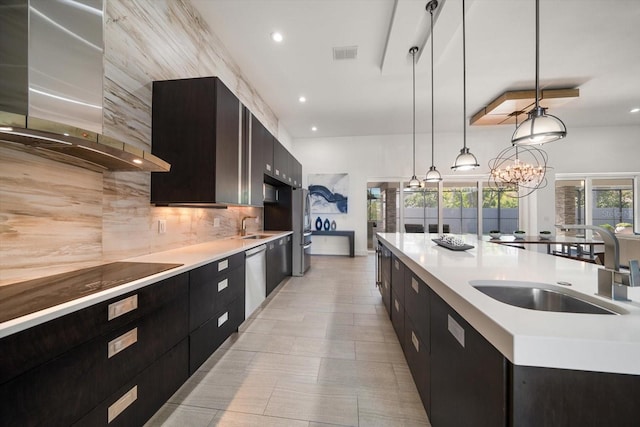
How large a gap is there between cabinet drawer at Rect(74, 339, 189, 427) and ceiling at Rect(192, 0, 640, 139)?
3208 millimetres

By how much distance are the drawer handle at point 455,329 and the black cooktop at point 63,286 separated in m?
1.49

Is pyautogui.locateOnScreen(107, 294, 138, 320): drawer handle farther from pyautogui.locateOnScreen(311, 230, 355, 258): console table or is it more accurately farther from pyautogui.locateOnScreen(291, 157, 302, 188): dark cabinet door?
pyautogui.locateOnScreen(311, 230, 355, 258): console table

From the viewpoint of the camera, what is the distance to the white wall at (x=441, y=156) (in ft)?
19.8

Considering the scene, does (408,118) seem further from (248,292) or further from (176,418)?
(176,418)

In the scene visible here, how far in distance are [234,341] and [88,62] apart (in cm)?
224

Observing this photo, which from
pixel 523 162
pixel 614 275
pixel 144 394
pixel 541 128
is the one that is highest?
pixel 523 162

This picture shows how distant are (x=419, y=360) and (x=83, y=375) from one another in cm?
164

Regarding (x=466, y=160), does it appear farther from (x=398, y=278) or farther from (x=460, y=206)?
(x=460, y=206)

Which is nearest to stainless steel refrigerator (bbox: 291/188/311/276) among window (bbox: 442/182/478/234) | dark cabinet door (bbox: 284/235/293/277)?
dark cabinet door (bbox: 284/235/293/277)

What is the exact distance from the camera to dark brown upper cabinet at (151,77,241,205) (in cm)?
198

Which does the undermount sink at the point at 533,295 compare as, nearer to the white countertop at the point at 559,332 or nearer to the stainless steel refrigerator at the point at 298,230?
the white countertop at the point at 559,332

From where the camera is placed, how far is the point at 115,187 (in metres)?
1.66

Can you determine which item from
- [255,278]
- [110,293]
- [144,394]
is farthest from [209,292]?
[255,278]

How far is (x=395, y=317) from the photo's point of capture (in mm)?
2242
